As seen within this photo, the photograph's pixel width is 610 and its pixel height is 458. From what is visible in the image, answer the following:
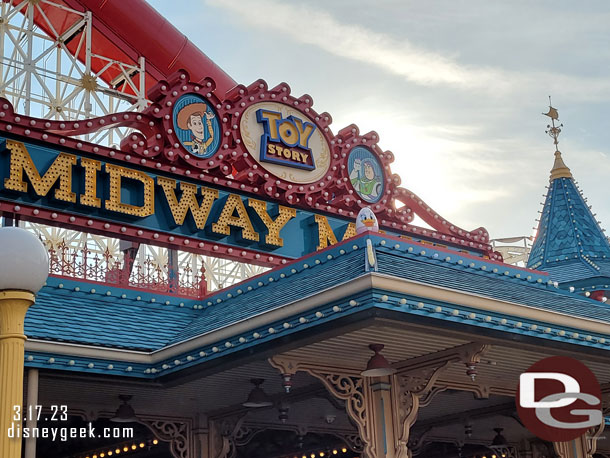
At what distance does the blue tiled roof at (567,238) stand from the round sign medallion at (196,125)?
30.3 ft

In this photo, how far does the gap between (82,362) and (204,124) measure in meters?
6.42

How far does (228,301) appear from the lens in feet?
42.6

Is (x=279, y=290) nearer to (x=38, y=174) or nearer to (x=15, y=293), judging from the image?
(x=38, y=174)

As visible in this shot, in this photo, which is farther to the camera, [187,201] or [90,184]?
[187,201]

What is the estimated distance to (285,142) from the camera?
55.4 feet

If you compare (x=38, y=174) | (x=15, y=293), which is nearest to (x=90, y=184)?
(x=38, y=174)

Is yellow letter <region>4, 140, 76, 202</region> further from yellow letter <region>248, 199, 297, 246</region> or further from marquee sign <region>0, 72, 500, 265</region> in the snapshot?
yellow letter <region>248, 199, 297, 246</region>

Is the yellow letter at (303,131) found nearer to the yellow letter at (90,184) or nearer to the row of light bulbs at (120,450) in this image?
the yellow letter at (90,184)

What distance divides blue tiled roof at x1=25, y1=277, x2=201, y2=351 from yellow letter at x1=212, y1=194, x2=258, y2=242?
7.87ft

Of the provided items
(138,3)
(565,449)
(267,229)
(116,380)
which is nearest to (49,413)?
(116,380)

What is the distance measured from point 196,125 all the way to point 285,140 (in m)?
1.90

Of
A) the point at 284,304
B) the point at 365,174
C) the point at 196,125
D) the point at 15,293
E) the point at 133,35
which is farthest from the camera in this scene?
the point at 133,35

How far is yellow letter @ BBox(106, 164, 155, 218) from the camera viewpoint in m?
14.5

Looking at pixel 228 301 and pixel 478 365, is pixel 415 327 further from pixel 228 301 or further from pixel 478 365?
pixel 228 301
